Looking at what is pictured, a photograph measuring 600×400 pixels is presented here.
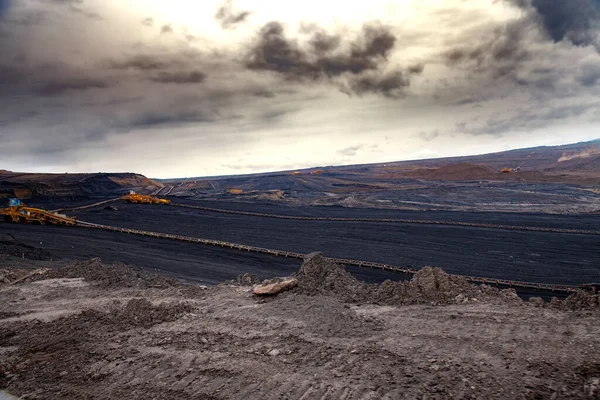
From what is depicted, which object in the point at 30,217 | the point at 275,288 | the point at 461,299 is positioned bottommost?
the point at 461,299

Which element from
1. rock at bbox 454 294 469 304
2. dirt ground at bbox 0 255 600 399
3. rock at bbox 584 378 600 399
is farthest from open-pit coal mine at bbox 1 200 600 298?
rock at bbox 584 378 600 399

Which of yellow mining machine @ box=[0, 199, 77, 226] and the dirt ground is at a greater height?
yellow mining machine @ box=[0, 199, 77, 226]

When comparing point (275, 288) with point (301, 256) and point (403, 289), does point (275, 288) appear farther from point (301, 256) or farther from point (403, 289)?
point (301, 256)

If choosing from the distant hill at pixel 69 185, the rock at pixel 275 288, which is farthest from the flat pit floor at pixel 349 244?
the distant hill at pixel 69 185

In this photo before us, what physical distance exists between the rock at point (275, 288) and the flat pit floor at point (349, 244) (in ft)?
30.1

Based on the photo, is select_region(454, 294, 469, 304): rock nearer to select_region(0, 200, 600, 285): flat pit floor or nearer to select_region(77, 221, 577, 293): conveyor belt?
select_region(0, 200, 600, 285): flat pit floor

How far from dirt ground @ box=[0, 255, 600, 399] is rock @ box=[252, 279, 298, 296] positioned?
172 mm

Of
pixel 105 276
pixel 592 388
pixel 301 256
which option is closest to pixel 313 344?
pixel 592 388

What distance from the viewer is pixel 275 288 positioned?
883 cm

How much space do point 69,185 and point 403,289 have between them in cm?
6214

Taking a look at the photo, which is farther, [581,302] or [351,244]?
[351,244]

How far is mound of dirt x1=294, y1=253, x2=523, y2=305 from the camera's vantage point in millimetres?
7867

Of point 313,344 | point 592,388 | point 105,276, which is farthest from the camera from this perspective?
point 105,276

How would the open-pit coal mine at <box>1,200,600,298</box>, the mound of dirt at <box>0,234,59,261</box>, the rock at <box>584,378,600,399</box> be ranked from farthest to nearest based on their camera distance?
1. the open-pit coal mine at <box>1,200,600,298</box>
2. the mound of dirt at <box>0,234,59,261</box>
3. the rock at <box>584,378,600,399</box>
